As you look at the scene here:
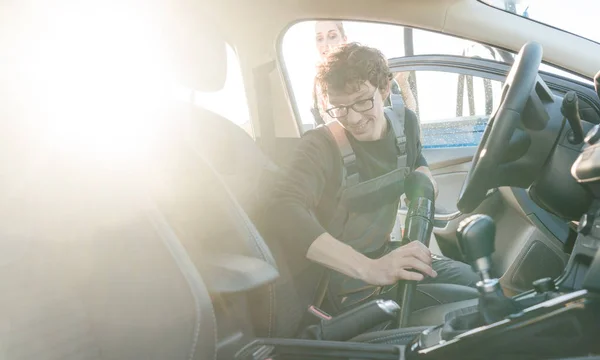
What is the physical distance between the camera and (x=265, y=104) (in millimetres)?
2068

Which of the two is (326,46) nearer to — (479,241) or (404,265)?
(404,265)

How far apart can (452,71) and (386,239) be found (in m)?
0.67

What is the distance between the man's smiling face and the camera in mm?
1668

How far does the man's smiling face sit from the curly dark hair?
0.01 metres

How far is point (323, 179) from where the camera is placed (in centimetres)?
162

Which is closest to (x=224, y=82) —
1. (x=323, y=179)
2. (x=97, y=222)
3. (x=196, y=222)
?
(x=323, y=179)

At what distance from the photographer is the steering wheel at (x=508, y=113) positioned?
3.69 feet

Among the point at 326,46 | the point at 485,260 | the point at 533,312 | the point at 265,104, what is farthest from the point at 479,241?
the point at 265,104

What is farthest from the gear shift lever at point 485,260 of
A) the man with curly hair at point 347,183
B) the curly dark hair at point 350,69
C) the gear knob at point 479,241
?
the curly dark hair at point 350,69

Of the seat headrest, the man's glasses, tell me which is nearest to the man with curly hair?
the man's glasses

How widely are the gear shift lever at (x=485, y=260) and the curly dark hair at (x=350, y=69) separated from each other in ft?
2.31

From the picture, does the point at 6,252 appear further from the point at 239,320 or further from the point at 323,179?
the point at 323,179

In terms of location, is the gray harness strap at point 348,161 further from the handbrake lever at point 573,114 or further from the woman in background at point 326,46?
the handbrake lever at point 573,114

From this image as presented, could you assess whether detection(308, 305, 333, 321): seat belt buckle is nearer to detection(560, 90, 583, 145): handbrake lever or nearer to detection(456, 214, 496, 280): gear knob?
detection(456, 214, 496, 280): gear knob
